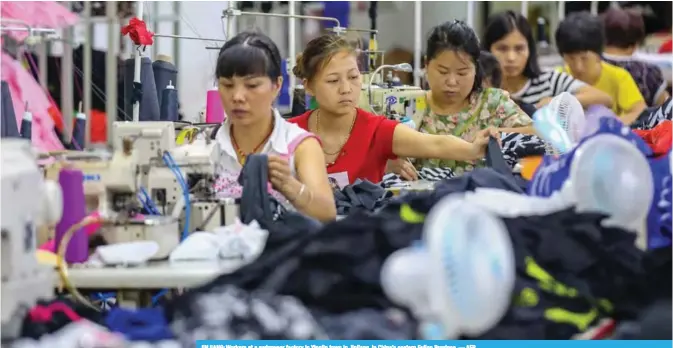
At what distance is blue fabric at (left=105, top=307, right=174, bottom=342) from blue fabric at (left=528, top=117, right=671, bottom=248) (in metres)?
0.80

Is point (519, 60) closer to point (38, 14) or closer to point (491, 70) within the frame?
point (491, 70)

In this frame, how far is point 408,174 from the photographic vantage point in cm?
311

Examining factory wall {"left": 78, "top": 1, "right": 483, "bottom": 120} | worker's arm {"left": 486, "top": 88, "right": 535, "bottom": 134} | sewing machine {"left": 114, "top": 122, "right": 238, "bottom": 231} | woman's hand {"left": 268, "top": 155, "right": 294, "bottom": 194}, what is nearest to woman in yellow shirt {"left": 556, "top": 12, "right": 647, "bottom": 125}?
factory wall {"left": 78, "top": 1, "right": 483, "bottom": 120}

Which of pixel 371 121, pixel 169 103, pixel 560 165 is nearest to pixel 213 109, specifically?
pixel 169 103

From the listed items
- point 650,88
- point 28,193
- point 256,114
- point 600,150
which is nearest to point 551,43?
point 650,88

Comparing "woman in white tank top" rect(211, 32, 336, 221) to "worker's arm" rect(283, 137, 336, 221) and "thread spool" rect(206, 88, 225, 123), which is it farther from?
"thread spool" rect(206, 88, 225, 123)

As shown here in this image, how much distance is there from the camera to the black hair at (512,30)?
4320 millimetres

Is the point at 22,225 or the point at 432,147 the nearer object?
the point at 22,225

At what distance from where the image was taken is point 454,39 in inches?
126

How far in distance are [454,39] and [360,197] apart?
809 millimetres

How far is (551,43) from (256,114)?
4.55m

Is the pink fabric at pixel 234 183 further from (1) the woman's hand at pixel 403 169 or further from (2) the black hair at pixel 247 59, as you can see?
(1) the woman's hand at pixel 403 169

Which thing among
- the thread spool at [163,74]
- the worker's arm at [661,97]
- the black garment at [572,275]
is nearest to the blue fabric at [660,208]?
the black garment at [572,275]

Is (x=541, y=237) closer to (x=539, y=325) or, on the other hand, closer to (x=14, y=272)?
(x=539, y=325)
